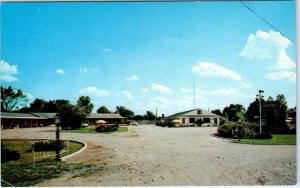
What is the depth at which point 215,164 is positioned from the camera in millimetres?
10648

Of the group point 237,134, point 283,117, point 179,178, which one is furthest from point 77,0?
point 283,117

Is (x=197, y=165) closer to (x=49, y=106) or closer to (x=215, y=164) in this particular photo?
(x=215, y=164)

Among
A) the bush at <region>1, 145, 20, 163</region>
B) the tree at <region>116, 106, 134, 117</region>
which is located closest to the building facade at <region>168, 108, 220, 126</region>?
the tree at <region>116, 106, 134, 117</region>

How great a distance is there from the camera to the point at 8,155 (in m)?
11.1

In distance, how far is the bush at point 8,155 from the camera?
10.9 metres

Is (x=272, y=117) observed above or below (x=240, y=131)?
above

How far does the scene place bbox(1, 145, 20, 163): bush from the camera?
1088 centimetres

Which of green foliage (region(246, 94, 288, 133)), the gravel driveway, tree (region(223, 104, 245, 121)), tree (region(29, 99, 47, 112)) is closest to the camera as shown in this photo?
the gravel driveway

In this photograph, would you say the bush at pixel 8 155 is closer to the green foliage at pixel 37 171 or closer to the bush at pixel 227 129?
the green foliage at pixel 37 171

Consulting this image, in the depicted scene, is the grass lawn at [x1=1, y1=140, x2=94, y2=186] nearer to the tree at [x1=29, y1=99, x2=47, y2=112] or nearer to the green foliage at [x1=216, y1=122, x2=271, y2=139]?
the tree at [x1=29, y1=99, x2=47, y2=112]

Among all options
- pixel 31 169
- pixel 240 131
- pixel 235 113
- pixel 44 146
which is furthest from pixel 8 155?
pixel 240 131

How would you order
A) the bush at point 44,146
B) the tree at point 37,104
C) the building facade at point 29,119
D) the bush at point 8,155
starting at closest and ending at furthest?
the bush at point 8,155 → the bush at point 44,146 → the tree at point 37,104 → the building facade at point 29,119

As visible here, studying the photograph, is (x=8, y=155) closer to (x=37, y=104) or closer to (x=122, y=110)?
(x=37, y=104)

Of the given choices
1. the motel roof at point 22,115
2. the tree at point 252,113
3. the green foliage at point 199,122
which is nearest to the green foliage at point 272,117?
the tree at point 252,113
